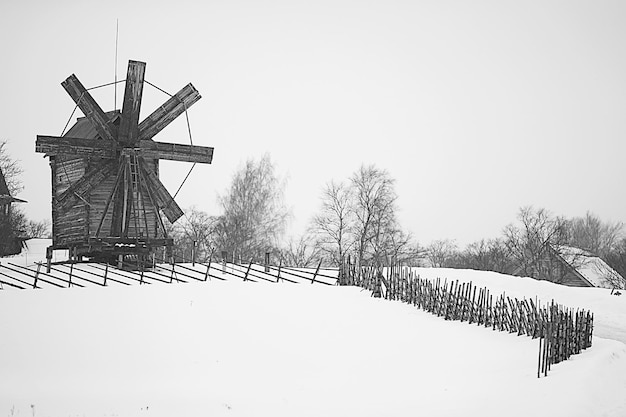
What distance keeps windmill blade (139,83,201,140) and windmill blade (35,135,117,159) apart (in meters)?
1.34

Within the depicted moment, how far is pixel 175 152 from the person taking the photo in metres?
22.4

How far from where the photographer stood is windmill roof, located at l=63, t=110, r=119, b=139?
22188 millimetres

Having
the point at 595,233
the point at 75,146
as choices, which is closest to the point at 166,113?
the point at 75,146

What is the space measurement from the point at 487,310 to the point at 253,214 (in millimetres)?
22593

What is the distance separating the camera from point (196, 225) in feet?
168

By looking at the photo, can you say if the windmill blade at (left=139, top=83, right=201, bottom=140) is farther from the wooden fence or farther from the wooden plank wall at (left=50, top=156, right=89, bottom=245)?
the wooden fence

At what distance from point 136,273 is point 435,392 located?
1099 cm

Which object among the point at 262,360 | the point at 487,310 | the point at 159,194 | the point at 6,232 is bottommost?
the point at 262,360

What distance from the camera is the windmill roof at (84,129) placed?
22.2 meters

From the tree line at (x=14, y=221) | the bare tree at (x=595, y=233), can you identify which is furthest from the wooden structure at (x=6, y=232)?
the bare tree at (x=595, y=233)

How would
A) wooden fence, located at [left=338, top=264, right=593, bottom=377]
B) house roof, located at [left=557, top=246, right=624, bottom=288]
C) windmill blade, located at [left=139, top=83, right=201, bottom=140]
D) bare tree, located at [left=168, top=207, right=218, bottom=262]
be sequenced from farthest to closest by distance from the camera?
bare tree, located at [left=168, top=207, right=218, bottom=262] < house roof, located at [left=557, top=246, right=624, bottom=288] < windmill blade, located at [left=139, top=83, right=201, bottom=140] < wooden fence, located at [left=338, top=264, right=593, bottom=377]

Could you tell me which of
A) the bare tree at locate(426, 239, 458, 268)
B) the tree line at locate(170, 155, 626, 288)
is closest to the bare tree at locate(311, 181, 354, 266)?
the tree line at locate(170, 155, 626, 288)

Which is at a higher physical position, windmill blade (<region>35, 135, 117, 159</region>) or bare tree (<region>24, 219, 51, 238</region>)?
windmill blade (<region>35, 135, 117, 159</region>)

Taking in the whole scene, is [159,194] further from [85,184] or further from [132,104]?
[132,104]
